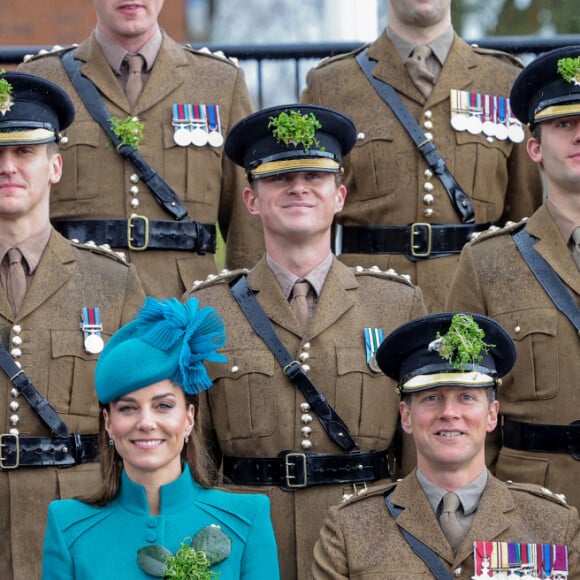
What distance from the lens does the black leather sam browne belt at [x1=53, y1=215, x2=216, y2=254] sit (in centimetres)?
841

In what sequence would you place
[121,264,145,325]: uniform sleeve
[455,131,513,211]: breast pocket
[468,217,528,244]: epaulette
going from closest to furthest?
[121,264,145,325]: uniform sleeve < [468,217,528,244]: epaulette < [455,131,513,211]: breast pocket

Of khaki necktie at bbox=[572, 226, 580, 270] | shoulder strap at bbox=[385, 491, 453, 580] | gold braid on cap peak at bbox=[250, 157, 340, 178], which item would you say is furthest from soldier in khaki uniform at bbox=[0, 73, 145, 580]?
khaki necktie at bbox=[572, 226, 580, 270]

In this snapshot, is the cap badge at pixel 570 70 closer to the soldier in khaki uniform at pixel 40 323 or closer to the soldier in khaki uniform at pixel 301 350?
the soldier in khaki uniform at pixel 301 350

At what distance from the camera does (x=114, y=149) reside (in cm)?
852

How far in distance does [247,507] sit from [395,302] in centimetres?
144

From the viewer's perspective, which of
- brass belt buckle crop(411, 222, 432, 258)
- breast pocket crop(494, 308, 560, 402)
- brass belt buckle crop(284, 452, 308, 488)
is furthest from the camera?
brass belt buckle crop(411, 222, 432, 258)

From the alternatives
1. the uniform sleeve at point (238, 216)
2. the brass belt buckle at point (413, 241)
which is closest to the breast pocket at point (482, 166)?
the brass belt buckle at point (413, 241)

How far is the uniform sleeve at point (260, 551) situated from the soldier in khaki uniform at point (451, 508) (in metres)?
0.38

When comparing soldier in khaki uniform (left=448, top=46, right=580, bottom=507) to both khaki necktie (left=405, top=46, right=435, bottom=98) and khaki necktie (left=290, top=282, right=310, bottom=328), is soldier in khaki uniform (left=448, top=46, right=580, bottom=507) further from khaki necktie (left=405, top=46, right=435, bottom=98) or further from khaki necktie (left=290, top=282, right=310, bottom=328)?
khaki necktie (left=405, top=46, right=435, bottom=98)

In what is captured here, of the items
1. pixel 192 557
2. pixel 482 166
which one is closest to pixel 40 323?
pixel 192 557

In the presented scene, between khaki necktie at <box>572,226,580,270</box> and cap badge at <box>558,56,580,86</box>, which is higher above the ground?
cap badge at <box>558,56,580,86</box>

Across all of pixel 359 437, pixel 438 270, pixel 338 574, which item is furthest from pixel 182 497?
pixel 438 270

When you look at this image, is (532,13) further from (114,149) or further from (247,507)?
(247,507)

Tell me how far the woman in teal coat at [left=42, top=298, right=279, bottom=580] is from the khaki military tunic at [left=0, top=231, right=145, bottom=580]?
0.98m
